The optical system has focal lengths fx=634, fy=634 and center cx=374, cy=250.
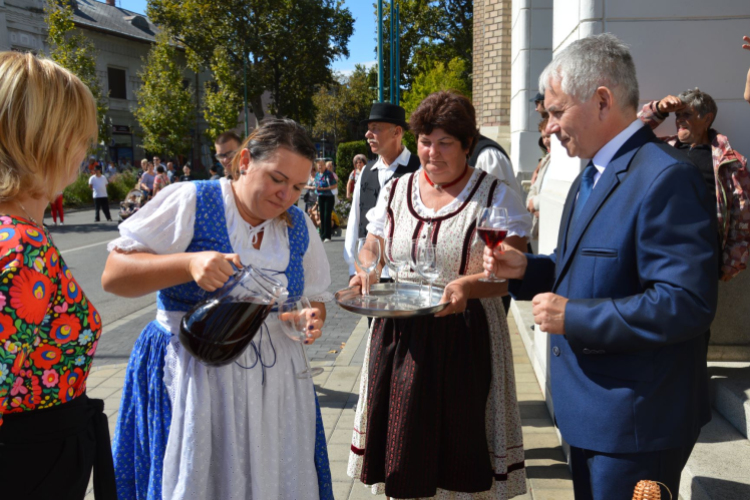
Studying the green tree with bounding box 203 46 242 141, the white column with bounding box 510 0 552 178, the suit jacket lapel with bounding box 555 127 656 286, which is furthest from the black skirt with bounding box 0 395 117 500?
the green tree with bounding box 203 46 242 141

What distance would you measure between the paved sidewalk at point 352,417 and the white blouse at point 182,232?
1.82m

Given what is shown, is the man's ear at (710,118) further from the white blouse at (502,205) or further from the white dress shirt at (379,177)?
the white dress shirt at (379,177)

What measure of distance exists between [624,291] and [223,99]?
42.1m

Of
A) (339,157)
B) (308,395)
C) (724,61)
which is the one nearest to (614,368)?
(308,395)

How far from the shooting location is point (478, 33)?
2106cm

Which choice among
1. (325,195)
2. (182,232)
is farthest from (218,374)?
(325,195)

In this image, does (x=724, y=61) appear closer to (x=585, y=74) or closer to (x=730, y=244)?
(x=730, y=244)

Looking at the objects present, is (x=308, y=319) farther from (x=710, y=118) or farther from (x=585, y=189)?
(x=710, y=118)

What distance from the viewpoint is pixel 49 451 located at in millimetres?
1722

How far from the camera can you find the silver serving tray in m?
2.49

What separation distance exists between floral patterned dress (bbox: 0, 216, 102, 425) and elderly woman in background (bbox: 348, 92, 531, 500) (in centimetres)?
141

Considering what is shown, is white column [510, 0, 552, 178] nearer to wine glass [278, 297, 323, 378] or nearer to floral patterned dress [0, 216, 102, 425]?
wine glass [278, 297, 323, 378]

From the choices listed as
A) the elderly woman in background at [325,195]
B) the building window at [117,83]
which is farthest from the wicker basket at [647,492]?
the building window at [117,83]

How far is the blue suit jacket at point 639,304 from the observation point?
1843 mm
